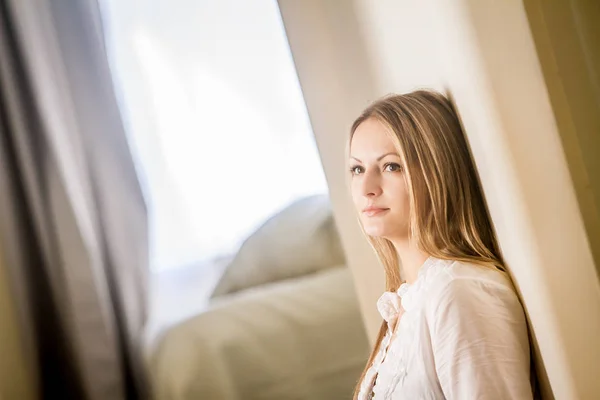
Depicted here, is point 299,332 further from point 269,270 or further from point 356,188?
point 356,188

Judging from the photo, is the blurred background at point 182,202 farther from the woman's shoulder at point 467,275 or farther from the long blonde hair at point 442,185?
the woman's shoulder at point 467,275

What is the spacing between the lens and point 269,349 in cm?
141

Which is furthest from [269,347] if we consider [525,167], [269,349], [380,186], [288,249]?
[525,167]

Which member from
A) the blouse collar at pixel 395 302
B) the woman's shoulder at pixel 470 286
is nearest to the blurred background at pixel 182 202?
the blouse collar at pixel 395 302

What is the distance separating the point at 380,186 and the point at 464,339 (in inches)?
9.6

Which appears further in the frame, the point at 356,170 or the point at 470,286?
the point at 356,170

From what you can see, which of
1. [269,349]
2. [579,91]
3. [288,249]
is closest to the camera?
[579,91]

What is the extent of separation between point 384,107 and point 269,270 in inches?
31.4

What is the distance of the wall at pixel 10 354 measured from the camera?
146 cm

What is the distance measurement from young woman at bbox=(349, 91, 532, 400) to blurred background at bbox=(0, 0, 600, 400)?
0.37 m

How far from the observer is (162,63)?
63.2 inches

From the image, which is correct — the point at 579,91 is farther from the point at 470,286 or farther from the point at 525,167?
the point at 470,286

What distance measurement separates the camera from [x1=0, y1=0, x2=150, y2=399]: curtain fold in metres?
1.48

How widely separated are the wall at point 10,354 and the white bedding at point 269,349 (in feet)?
1.05
